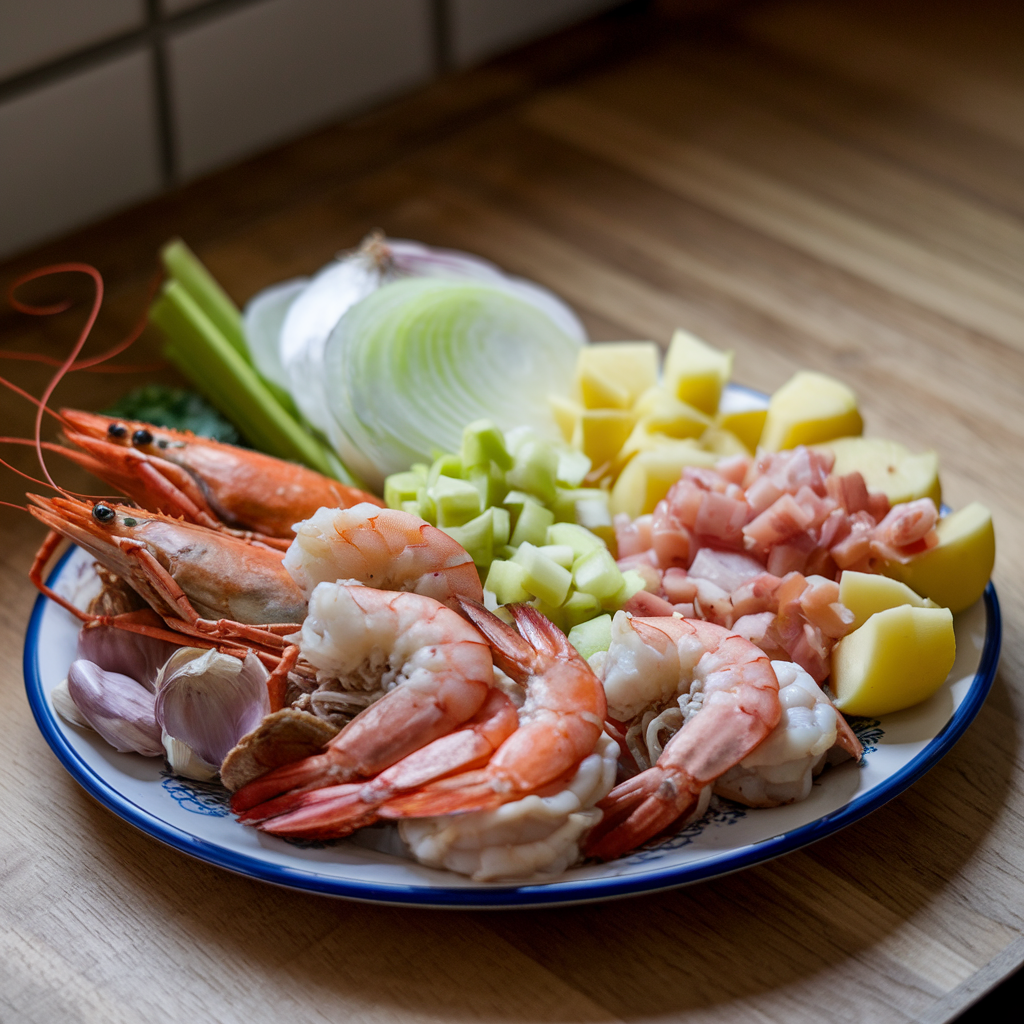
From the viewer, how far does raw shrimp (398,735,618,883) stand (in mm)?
1289

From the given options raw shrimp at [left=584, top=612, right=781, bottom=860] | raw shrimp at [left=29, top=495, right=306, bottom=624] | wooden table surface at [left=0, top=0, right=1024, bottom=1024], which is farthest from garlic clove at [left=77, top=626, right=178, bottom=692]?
raw shrimp at [left=584, top=612, right=781, bottom=860]

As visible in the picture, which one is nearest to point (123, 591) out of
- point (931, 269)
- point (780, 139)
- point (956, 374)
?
point (956, 374)

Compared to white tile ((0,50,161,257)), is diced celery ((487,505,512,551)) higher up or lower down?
lower down

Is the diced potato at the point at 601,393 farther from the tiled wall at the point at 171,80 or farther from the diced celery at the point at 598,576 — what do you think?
the tiled wall at the point at 171,80

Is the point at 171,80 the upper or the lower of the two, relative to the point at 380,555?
upper

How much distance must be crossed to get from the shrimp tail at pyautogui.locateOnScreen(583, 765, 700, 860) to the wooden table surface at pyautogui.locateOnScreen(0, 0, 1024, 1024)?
10cm

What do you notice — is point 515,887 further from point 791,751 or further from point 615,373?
point 615,373

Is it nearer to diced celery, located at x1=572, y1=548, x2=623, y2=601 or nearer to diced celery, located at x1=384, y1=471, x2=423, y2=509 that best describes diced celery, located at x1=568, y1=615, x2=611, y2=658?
diced celery, located at x1=572, y1=548, x2=623, y2=601

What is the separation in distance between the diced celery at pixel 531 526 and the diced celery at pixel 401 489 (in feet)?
0.49

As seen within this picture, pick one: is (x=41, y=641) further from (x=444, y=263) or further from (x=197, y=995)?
(x=444, y=263)

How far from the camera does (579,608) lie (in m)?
1.59

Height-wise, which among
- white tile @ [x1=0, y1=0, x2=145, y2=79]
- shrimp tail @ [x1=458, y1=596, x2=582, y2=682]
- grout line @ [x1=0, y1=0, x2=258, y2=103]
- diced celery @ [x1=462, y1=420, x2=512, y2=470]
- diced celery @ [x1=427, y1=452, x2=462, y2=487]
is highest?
white tile @ [x1=0, y1=0, x2=145, y2=79]

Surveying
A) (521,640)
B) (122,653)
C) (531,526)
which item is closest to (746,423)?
(531,526)

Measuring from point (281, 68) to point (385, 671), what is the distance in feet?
6.29
